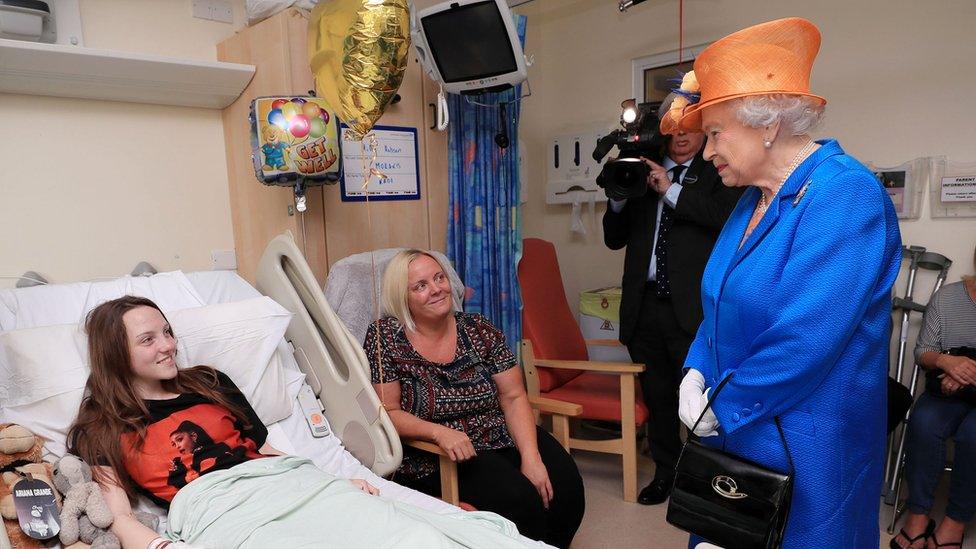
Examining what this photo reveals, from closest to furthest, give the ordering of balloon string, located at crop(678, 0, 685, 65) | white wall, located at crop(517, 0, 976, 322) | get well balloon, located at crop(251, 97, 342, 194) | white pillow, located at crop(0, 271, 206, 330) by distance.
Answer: white pillow, located at crop(0, 271, 206, 330) → get well balloon, located at crop(251, 97, 342, 194) → white wall, located at crop(517, 0, 976, 322) → balloon string, located at crop(678, 0, 685, 65)

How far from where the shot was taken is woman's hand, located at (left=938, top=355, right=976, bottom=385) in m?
2.31

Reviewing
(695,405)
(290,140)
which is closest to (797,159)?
(695,405)

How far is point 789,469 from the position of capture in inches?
48.5

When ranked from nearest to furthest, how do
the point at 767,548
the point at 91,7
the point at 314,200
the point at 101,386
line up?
the point at 767,548
the point at 101,386
the point at 91,7
the point at 314,200

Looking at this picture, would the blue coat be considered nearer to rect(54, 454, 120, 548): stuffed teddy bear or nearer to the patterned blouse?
the patterned blouse

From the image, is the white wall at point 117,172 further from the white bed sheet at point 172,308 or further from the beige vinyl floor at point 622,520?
the beige vinyl floor at point 622,520

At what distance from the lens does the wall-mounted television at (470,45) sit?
233cm

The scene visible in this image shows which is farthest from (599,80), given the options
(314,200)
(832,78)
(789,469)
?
(789,469)

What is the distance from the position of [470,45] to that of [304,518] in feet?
5.89

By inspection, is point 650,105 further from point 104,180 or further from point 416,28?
point 104,180

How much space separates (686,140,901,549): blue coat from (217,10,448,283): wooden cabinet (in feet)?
4.23

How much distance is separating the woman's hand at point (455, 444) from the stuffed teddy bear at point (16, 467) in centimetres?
93

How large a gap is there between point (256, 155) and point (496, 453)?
1.23 metres

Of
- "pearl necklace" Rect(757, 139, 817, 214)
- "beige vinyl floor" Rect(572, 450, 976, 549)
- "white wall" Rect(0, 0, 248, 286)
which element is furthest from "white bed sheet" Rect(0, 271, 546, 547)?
"pearl necklace" Rect(757, 139, 817, 214)
